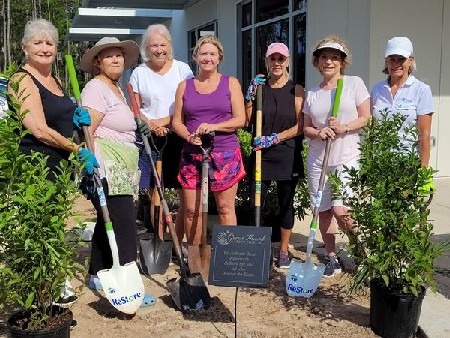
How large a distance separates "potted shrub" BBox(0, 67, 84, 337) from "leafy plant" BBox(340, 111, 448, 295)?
1.65m

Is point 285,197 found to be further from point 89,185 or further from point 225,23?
point 225,23

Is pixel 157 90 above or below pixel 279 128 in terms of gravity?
above

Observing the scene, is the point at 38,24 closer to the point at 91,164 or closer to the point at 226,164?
the point at 91,164

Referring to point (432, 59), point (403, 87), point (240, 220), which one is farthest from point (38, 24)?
point (432, 59)

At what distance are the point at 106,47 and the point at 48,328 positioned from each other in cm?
185

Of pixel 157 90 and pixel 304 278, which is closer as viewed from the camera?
pixel 304 278

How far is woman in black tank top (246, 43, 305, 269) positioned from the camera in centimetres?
409

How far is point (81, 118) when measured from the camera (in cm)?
332

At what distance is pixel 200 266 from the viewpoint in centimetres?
409

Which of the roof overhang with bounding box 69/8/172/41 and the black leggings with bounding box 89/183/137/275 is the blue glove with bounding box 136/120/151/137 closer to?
the black leggings with bounding box 89/183/137/275

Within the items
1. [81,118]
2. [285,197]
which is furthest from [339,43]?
[81,118]

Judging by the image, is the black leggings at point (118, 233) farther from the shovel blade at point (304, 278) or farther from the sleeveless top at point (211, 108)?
the shovel blade at point (304, 278)

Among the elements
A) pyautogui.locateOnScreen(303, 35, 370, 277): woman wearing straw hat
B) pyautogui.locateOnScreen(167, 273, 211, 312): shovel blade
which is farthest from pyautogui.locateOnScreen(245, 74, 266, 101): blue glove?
pyautogui.locateOnScreen(167, 273, 211, 312): shovel blade

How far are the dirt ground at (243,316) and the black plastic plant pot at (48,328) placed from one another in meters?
0.26
